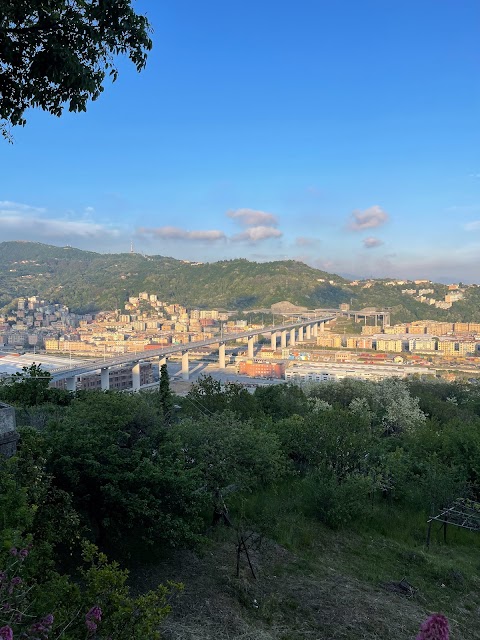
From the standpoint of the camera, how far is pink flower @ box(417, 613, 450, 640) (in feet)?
5.44

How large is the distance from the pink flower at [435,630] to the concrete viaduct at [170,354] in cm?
1969

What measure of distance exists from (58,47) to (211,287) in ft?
381

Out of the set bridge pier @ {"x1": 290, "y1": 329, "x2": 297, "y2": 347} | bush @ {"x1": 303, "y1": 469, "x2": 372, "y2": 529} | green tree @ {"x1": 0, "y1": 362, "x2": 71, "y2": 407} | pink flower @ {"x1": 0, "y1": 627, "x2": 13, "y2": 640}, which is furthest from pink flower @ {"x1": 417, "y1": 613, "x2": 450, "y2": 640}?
bridge pier @ {"x1": 290, "y1": 329, "x2": 297, "y2": 347}

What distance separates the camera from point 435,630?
1668mm

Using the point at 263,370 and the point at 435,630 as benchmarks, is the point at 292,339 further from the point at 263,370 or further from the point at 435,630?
the point at 435,630

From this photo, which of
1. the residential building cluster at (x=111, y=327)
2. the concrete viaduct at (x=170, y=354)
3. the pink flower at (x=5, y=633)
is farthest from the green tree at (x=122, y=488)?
the residential building cluster at (x=111, y=327)

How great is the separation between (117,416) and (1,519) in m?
3.42

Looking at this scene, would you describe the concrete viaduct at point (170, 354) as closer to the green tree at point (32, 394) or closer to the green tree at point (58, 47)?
the green tree at point (32, 394)

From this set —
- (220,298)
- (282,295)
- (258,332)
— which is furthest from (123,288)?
(258,332)

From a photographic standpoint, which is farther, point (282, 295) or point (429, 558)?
point (282, 295)

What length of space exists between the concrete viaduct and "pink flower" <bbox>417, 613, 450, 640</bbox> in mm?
19693

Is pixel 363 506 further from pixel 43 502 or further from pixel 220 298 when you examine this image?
pixel 220 298

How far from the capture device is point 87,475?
18.7 ft

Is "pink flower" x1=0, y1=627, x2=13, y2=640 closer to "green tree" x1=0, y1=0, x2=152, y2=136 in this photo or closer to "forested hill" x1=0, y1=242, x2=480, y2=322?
"green tree" x1=0, y1=0, x2=152, y2=136
